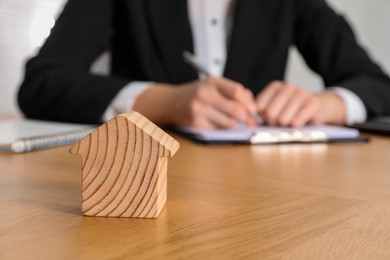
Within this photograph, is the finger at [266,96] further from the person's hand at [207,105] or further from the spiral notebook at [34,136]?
the spiral notebook at [34,136]

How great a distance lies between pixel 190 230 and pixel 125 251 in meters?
0.06

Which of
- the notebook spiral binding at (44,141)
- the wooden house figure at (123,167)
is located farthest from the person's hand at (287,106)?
the wooden house figure at (123,167)

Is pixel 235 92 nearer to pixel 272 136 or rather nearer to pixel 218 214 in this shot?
pixel 272 136

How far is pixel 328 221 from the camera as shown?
39 cm

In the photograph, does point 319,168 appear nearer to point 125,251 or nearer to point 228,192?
point 228,192

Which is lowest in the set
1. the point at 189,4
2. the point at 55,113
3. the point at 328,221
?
the point at 55,113

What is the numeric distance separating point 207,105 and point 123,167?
1.97ft

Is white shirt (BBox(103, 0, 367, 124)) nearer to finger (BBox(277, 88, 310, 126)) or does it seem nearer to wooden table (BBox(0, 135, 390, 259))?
finger (BBox(277, 88, 310, 126))

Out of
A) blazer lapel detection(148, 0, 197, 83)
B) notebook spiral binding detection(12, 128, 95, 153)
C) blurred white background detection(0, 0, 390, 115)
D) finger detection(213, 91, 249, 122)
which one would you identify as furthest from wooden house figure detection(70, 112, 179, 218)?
blurred white background detection(0, 0, 390, 115)

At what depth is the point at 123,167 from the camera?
1.23ft

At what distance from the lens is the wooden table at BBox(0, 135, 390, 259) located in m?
0.31

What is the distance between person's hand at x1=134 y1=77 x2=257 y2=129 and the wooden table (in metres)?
0.28

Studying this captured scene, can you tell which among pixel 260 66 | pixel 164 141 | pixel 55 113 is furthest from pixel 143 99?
pixel 164 141

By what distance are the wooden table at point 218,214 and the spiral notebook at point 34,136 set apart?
0.07 feet
